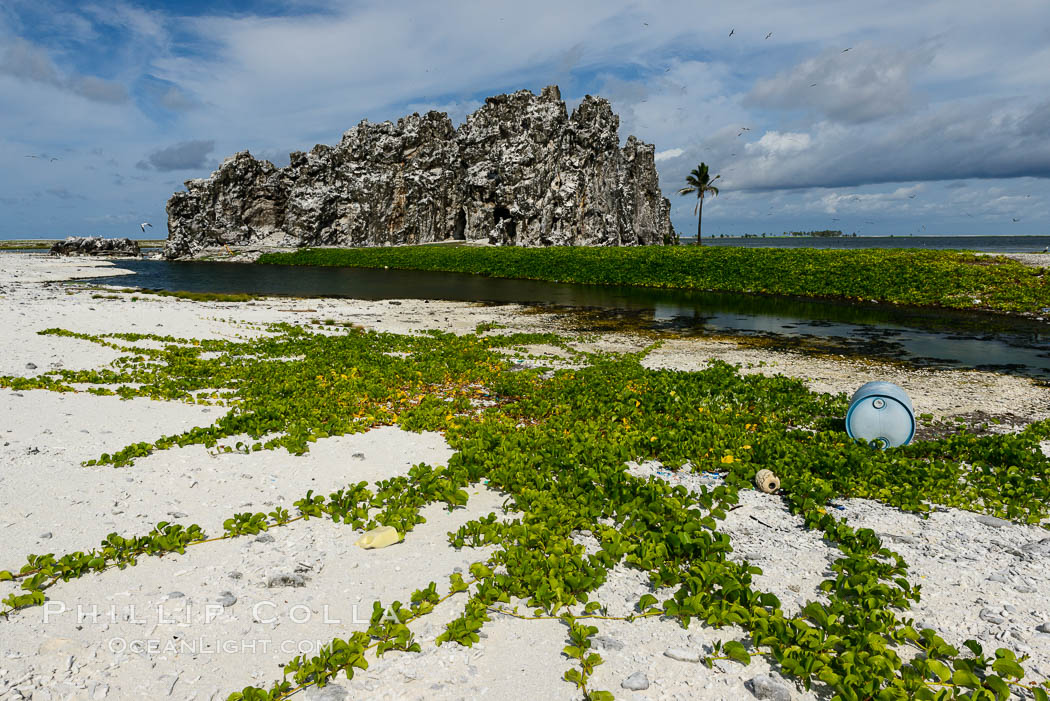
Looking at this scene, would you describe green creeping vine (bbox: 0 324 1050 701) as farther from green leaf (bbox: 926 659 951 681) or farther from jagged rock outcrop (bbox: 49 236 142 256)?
jagged rock outcrop (bbox: 49 236 142 256)

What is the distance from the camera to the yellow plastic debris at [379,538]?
276 inches

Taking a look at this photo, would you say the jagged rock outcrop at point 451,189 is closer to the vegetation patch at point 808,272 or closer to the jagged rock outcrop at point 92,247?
the jagged rock outcrop at point 92,247

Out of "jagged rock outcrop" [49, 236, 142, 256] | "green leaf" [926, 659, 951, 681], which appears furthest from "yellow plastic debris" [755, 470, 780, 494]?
"jagged rock outcrop" [49, 236, 142, 256]

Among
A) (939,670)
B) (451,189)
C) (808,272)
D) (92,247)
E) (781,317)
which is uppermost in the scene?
(451,189)

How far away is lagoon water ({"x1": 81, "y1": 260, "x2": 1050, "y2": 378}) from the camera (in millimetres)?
22203

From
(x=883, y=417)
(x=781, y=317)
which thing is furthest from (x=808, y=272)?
(x=883, y=417)

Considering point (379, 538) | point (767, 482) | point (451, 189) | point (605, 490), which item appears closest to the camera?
point (379, 538)

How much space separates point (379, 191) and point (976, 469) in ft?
391

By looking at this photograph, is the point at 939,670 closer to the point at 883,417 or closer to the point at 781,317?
the point at 883,417

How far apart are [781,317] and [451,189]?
93605 millimetres

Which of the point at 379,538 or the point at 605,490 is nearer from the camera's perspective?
the point at 379,538

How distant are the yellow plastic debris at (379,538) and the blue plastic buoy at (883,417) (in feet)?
29.2

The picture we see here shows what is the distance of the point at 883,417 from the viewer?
414 inches

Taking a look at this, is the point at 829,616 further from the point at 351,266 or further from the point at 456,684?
the point at 351,266
